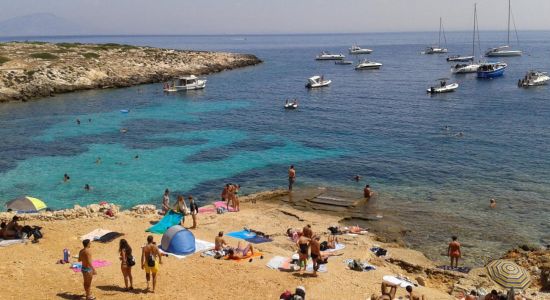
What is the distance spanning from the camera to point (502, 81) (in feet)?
302

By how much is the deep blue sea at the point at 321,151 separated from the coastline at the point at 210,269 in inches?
169

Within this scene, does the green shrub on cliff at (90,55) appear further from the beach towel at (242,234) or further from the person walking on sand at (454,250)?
the person walking on sand at (454,250)

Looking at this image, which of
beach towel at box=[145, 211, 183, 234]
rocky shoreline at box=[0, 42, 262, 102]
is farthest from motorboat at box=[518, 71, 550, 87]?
beach towel at box=[145, 211, 183, 234]

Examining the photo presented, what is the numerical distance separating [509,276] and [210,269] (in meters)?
11.8

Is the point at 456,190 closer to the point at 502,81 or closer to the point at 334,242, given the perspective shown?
the point at 334,242

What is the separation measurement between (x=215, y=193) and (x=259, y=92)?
52429 mm

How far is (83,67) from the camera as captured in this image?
9325 centimetres

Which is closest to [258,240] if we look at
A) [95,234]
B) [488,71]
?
[95,234]

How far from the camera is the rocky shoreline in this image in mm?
79875

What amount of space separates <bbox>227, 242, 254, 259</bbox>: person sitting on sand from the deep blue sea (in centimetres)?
998

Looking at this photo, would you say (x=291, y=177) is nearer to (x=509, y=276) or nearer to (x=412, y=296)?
(x=412, y=296)

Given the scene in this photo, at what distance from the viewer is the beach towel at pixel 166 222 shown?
25.2 m

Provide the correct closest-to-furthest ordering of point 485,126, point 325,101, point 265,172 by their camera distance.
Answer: point 265,172, point 485,126, point 325,101

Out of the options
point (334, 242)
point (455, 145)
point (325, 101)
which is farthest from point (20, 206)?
point (325, 101)
